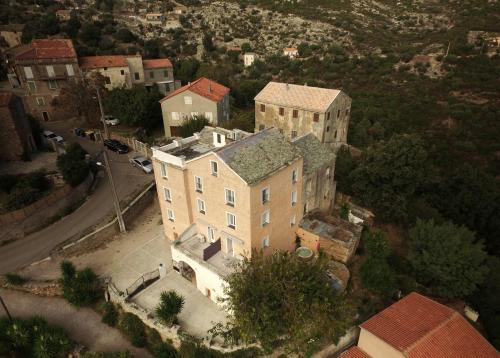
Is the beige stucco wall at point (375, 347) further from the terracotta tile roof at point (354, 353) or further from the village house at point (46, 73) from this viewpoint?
the village house at point (46, 73)

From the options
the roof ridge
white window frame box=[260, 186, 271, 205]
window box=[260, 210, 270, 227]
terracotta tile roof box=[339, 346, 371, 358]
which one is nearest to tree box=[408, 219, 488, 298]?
the roof ridge

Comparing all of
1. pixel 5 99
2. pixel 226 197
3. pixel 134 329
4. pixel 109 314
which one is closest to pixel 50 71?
pixel 5 99

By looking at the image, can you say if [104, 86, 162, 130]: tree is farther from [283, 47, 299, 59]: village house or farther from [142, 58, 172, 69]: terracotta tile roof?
[283, 47, 299, 59]: village house

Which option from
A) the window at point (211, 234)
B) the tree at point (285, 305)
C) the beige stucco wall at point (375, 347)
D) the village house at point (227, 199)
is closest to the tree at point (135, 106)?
the village house at point (227, 199)

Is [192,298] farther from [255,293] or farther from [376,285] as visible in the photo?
[376,285]

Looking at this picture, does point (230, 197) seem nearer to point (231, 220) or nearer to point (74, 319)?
point (231, 220)

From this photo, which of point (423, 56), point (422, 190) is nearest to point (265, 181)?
point (422, 190)
